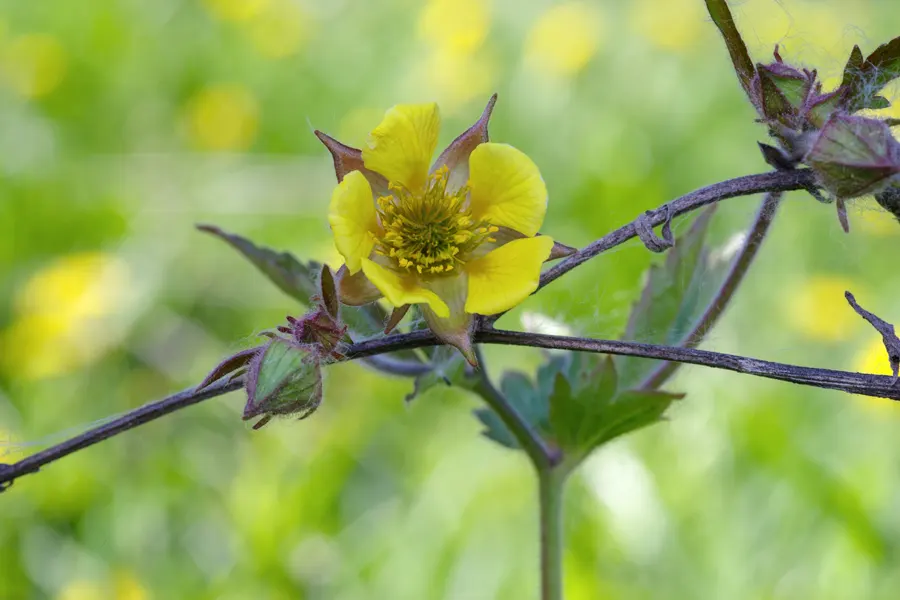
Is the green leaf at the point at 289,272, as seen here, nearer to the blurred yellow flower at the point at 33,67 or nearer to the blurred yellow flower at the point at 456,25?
the blurred yellow flower at the point at 456,25

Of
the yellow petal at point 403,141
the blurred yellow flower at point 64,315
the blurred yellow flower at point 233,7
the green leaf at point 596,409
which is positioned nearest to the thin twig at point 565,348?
the yellow petal at point 403,141

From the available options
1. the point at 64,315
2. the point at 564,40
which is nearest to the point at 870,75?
the point at 64,315

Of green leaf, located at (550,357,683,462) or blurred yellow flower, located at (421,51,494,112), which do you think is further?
blurred yellow flower, located at (421,51,494,112)

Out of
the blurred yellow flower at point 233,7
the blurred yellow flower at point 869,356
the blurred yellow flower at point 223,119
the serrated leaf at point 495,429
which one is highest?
the blurred yellow flower at point 233,7

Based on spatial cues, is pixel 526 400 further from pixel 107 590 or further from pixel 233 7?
pixel 233 7

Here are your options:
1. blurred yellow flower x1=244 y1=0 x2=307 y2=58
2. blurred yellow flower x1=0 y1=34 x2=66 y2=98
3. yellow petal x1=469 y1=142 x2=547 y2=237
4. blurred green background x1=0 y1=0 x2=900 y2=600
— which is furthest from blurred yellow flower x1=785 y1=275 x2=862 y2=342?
blurred yellow flower x1=0 y1=34 x2=66 y2=98

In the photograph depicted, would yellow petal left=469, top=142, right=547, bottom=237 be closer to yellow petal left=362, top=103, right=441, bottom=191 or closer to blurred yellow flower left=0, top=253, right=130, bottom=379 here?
yellow petal left=362, top=103, right=441, bottom=191

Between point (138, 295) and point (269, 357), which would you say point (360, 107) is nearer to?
point (138, 295)
